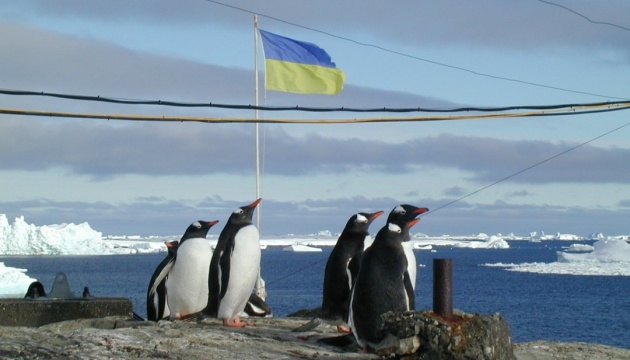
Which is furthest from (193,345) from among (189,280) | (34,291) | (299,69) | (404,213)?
(299,69)

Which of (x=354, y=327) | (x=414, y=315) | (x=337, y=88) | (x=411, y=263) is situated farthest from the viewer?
(x=337, y=88)

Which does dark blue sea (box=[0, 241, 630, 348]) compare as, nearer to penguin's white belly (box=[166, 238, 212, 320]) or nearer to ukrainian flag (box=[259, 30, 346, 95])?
ukrainian flag (box=[259, 30, 346, 95])

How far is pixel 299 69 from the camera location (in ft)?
50.4

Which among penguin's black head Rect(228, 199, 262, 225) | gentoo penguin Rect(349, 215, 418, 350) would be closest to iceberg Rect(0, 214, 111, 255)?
penguin's black head Rect(228, 199, 262, 225)

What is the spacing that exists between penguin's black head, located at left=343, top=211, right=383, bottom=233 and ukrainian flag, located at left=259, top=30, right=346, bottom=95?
4.57m

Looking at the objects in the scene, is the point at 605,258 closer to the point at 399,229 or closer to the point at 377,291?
the point at 399,229

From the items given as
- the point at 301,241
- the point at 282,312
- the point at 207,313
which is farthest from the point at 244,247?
the point at 301,241

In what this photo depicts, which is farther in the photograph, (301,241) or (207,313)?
(301,241)

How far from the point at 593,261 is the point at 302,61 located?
68138mm

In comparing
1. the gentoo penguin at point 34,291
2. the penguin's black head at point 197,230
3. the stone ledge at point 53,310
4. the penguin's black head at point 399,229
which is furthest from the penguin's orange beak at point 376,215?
the gentoo penguin at point 34,291

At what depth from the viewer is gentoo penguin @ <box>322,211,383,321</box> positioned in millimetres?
10398

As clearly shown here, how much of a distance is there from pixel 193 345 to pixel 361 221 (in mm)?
3239

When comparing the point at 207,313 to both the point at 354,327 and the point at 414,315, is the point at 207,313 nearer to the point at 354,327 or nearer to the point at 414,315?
the point at 354,327

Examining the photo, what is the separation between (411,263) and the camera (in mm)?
9016
